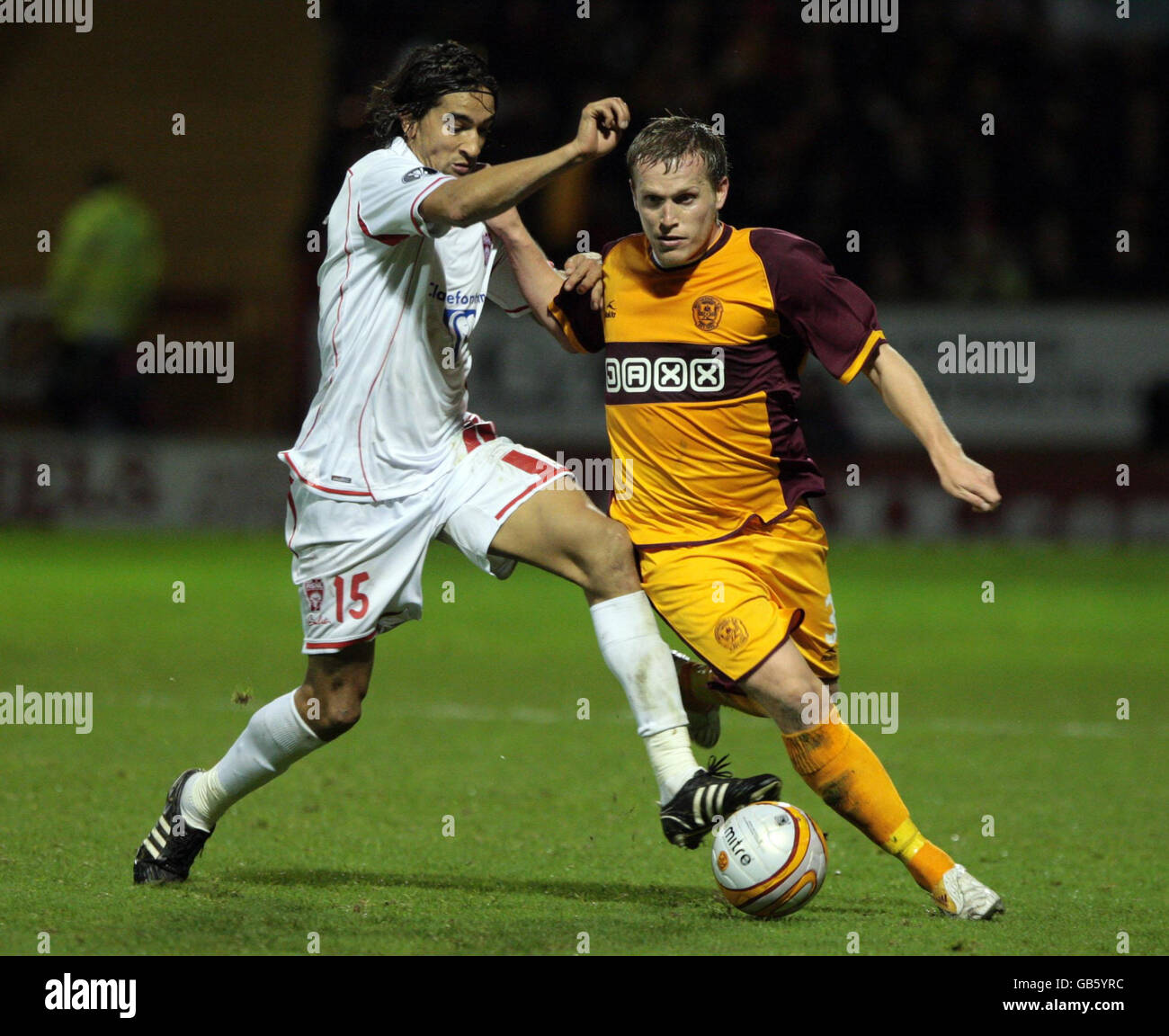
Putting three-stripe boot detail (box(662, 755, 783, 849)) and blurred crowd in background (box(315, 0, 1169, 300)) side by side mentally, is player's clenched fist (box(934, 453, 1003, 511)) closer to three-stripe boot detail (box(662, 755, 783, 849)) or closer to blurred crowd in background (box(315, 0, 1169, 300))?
three-stripe boot detail (box(662, 755, 783, 849))

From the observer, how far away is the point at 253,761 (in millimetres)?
5078

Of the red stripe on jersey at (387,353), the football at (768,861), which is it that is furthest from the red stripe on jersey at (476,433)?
the football at (768,861)

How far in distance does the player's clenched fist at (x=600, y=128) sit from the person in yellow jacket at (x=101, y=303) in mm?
11799

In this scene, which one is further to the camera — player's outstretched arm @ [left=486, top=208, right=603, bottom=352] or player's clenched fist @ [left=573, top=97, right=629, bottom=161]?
player's outstretched arm @ [left=486, top=208, right=603, bottom=352]

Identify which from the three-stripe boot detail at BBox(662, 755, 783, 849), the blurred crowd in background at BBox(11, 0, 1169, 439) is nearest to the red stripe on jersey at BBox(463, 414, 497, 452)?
the three-stripe boot detail at BBox(662, 755, 783, 849)

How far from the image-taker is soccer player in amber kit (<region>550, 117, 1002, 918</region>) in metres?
4.68

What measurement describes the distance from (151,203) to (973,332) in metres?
9.69

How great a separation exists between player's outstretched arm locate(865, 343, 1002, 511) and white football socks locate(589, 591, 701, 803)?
2.85 feet

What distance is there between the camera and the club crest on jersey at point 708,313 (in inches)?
193

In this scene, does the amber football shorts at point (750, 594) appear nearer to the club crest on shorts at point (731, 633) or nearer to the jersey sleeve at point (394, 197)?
the club crest on shorts at point (731, 633)

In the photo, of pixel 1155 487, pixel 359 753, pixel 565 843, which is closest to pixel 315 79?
pixel 1155 487

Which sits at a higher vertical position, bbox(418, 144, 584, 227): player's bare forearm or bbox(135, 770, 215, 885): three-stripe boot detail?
bbox(418, 144, 584, 227): player's bare forearm
